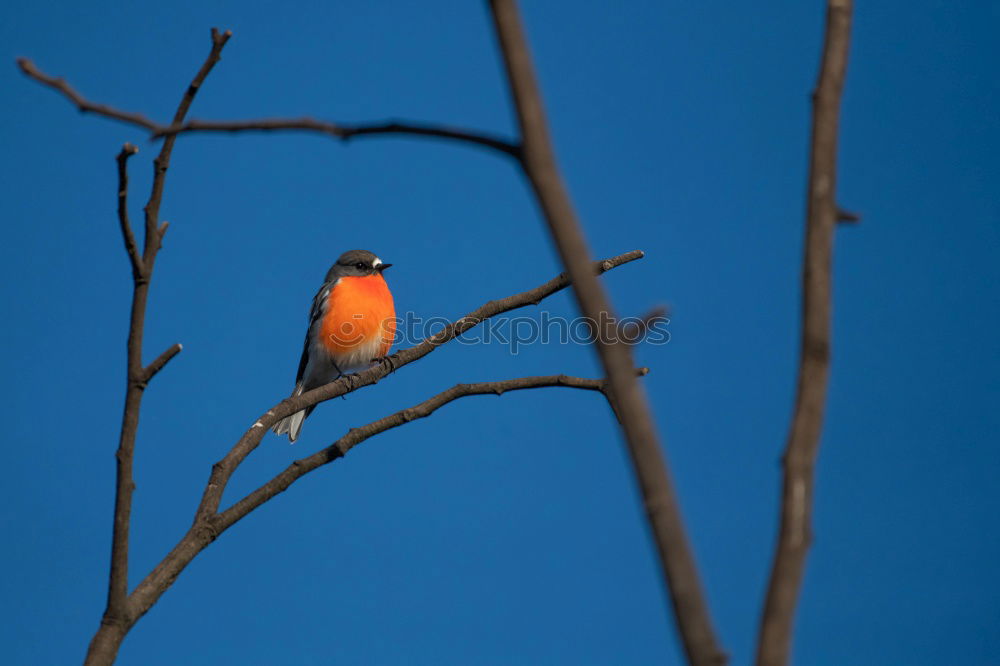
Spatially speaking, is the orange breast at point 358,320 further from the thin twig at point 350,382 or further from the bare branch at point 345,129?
the bare branch at point 345,129

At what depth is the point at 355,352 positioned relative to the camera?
6.20 metres

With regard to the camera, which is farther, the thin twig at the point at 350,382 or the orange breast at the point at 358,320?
the orange breast at the point at 358,320

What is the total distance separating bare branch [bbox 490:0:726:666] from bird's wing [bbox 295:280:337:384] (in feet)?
18.6

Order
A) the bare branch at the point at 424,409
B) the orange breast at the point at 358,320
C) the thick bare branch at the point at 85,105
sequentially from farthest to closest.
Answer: the orange breast at the point at 358,320, the bare branch at the point at 424,409, the thick bare branch at the point at 85,105

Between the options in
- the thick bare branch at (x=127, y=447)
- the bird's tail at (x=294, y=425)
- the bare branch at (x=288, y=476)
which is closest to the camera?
the thick bare branch at (x=127, y=447)

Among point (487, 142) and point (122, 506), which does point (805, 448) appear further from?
point (122, 506)

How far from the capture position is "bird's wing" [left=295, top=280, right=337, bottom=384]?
6.38 meters

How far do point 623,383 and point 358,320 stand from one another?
5497 millimetres

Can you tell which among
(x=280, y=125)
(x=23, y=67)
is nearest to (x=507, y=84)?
(x=280, y=125)

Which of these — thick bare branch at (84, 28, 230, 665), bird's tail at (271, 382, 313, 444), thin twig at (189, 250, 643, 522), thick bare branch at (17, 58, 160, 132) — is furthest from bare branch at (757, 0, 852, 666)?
bird's tail at (271, 382, 313, 444)

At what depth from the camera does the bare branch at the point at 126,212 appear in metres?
1.69

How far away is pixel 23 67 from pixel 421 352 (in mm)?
2245

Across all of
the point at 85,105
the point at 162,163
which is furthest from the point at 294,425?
the point at 85,105

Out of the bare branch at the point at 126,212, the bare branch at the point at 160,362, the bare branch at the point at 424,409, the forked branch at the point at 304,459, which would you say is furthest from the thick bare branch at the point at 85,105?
the bare branch at the point at 424,409
